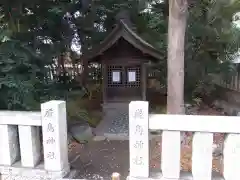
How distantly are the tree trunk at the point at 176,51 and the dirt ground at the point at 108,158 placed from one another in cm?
110

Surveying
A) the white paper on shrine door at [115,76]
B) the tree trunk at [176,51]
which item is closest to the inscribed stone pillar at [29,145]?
the tree trunk at [176,51]

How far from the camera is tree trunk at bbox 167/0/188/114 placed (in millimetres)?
5035

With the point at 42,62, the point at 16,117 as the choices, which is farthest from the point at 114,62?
the point at 16,117

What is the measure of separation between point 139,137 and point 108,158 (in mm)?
2505

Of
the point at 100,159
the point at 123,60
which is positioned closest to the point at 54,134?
the point at 100,159

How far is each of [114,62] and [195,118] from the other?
561cm

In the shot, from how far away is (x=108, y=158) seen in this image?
564 centimetres

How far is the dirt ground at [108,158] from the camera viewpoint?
4.82 meters

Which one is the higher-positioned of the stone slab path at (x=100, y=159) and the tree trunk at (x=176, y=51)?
the tree trunk at (x=176, y=51)

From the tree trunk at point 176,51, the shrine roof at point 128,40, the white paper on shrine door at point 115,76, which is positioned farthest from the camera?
the white paper on shrine door at point 115,76

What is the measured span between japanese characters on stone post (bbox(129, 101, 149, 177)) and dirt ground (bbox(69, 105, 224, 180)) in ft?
2.84

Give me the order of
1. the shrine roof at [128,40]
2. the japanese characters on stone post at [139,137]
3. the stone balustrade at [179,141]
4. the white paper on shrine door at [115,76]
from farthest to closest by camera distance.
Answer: the white paper on shrine door at [115,76]
the shrine roof at [128,40]
the japanese characters on stone post at [139,137]
the stone balustrade at [179,141]

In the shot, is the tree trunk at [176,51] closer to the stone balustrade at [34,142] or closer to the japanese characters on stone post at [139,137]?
the japanese characters on stone post at [139,137]

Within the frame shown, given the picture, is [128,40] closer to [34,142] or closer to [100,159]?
[100,159]
